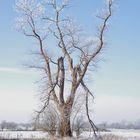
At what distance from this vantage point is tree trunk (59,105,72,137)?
105 feet

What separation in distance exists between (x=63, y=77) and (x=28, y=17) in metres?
5.36

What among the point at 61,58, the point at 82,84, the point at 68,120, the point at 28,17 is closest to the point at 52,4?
the point at 28,17

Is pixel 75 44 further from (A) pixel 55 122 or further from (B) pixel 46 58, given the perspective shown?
(A) pixel 55 122

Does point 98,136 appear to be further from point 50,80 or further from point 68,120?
point 50,80

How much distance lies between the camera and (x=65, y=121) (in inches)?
1272

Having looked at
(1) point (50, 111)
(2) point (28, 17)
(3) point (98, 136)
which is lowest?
(3) point (98, 136)

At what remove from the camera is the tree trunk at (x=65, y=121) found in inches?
1258

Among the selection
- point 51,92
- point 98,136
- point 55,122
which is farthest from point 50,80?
point 98,136

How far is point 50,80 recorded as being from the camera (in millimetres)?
33250

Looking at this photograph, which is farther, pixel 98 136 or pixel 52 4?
pixel 52 4

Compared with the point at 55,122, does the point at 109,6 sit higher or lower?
higher

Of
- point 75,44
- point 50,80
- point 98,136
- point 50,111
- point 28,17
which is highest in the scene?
point 28,17

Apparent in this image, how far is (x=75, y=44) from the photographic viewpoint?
3381 cm

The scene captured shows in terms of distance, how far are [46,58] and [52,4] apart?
4.08 metres
